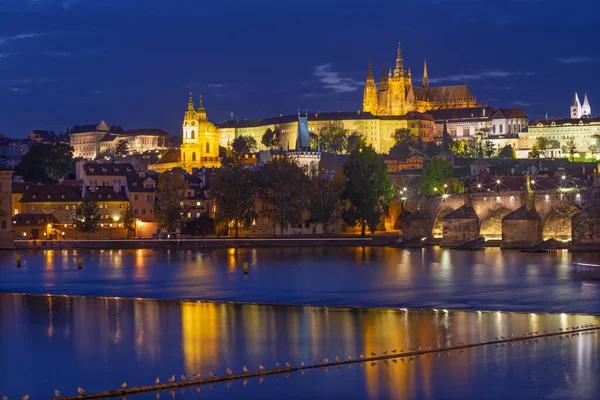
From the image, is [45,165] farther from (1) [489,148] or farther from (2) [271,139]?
(1) [489,148]

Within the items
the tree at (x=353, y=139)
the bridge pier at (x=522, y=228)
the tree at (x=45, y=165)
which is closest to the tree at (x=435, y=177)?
the bridge pier at (x=522, y=228)

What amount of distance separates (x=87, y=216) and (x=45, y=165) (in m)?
33.1

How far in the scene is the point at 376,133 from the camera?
171m

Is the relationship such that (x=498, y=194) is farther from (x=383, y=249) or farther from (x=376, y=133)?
(x=376, y=133)

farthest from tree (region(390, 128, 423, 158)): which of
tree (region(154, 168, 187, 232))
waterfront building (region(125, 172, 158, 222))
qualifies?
tree (region(154, 168, 187, 232))

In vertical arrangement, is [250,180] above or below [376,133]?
below

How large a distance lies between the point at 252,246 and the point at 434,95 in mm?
134372

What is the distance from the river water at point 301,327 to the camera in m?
22.0

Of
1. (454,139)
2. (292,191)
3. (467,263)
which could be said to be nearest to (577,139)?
(454,139)

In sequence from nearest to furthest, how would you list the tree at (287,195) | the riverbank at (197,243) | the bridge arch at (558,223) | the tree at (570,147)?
the bridge arch at (558,223) → the riverbank at (197,243) → the tree at (287,195) → the tree at (570,147)

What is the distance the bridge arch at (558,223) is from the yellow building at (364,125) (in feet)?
342

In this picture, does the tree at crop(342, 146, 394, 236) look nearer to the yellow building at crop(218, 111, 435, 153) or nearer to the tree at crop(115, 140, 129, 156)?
the yellow building at crop(218, 111, 435, 153)

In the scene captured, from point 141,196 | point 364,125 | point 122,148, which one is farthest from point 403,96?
point 141,196

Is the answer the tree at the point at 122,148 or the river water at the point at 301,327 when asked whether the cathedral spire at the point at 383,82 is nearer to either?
the tree at the point at 122,148
